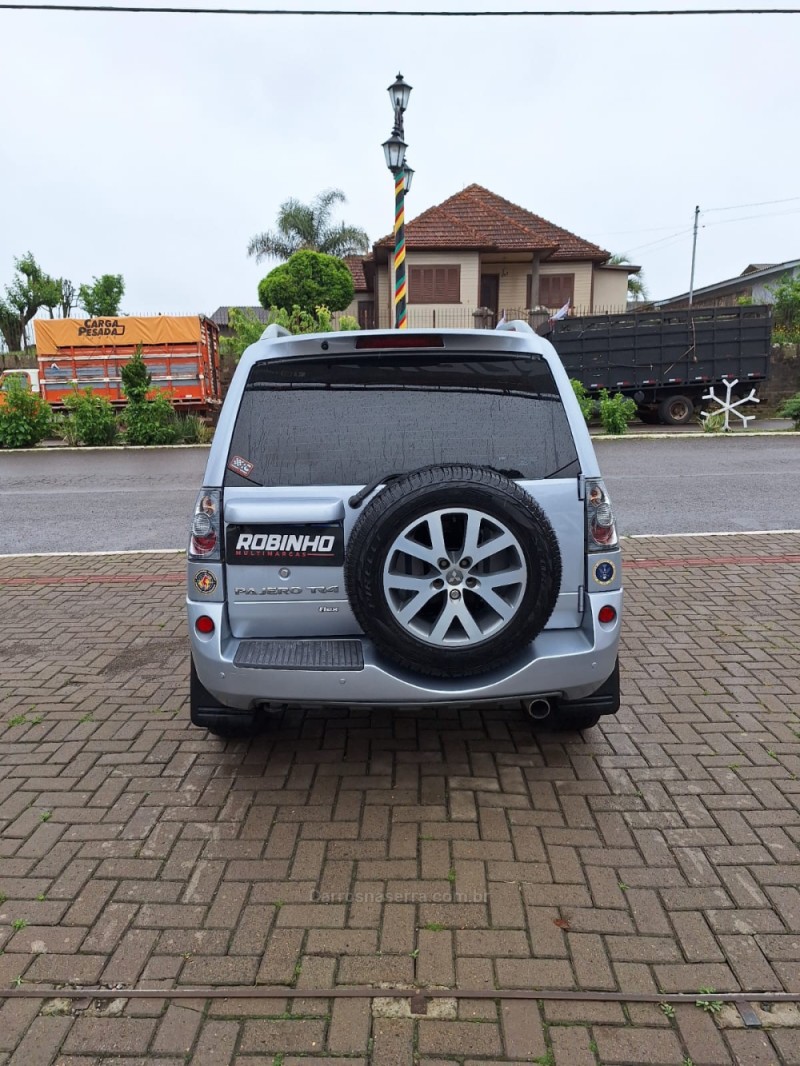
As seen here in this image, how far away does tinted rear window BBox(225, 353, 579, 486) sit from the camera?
2996mm

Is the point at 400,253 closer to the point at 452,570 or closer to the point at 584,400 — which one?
the point at 584,400

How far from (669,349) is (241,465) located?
19.0m

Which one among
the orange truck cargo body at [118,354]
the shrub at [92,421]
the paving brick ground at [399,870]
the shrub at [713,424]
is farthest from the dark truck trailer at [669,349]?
the paving brick ground at [399,870]

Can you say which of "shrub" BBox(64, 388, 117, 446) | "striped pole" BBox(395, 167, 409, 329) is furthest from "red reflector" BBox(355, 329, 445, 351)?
"shrub" BBox(64, 388, 117, 446)

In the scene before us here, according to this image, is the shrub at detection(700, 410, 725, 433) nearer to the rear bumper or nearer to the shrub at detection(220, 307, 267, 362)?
the shrub at detection(220, 307, 267, 362)

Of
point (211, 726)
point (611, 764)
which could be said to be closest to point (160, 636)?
point (211, 726)

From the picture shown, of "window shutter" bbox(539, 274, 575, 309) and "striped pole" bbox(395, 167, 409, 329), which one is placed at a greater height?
"window shutter" bbox(539, 274, 575, 309)

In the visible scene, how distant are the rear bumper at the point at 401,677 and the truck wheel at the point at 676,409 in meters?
19.0

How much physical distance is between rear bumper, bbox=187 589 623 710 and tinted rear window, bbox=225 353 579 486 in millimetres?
656

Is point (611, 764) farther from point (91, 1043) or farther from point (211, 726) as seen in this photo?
point (91, 1043)

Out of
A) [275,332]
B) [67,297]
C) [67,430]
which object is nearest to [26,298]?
[67,297]

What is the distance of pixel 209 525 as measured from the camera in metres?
2.93

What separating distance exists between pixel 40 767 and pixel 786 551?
663 cm

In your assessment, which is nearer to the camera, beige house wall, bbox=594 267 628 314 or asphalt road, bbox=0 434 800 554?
asphalt road, bbox=0 434 800 554
